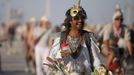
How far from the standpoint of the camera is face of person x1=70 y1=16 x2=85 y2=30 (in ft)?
19.5

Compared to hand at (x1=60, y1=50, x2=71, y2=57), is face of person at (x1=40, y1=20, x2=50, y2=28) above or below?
below

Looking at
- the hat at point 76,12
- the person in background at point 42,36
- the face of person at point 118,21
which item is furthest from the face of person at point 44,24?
the hat at point 76,12

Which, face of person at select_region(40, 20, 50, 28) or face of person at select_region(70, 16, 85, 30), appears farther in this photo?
face of person at select_region(40, 20, 50, 28)

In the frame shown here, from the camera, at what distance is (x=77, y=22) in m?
5.96

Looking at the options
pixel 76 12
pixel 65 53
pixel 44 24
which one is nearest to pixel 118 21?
pixel 44 24

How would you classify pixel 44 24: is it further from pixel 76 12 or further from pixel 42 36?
pixel 76 12

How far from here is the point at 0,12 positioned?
35.1 feet

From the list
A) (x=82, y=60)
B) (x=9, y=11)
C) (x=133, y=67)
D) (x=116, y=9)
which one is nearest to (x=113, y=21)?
(x=116, y=9)

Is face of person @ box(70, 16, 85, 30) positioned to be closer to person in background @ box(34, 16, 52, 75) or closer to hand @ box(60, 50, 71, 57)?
hand @ box(60, 50, 71, 57)

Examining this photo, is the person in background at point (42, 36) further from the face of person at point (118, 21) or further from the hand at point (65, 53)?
the hand at point (65, 53)

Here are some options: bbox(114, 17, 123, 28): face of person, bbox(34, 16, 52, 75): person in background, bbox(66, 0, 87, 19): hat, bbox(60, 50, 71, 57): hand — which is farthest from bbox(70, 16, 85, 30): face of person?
bbox(114, 17, 123, 28): face of person

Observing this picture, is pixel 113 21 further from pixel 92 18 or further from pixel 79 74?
pixel 79 74

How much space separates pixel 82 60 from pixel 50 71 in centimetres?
35

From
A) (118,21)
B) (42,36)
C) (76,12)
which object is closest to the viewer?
(76,12)
